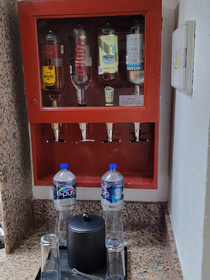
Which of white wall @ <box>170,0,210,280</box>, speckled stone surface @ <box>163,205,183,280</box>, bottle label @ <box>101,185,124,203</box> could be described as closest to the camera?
white wall @ <box>170,0,210,280</box>

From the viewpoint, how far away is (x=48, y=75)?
4.43 feet

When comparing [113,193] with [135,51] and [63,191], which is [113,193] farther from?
[135,51]

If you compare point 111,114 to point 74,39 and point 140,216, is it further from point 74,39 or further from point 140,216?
point 140,216

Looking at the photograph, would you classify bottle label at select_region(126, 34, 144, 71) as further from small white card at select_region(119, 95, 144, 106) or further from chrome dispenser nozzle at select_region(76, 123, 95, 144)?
chrome dispenser nozzle at select_region(76, 123, 95, 144)

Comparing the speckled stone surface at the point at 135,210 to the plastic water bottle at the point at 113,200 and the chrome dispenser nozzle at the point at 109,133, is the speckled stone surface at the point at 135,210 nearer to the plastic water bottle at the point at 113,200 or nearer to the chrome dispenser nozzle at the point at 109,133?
the plastic water bottle at the point at 113,200

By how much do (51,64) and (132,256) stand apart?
3.14ft

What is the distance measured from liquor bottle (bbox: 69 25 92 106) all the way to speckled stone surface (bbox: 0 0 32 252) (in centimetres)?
27

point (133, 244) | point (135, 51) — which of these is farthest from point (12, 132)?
point (133, 244)

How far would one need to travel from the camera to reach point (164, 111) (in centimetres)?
146

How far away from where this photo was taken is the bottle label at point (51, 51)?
1.33 m

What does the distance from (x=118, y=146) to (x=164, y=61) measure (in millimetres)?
480

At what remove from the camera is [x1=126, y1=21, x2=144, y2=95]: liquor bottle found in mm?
1273

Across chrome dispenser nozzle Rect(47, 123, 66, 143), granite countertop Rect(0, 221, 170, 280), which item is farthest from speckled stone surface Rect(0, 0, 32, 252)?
chrome dispenser nozzle Rect(47, 123, 66, 143)

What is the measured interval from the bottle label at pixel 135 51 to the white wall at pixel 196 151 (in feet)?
0.89
